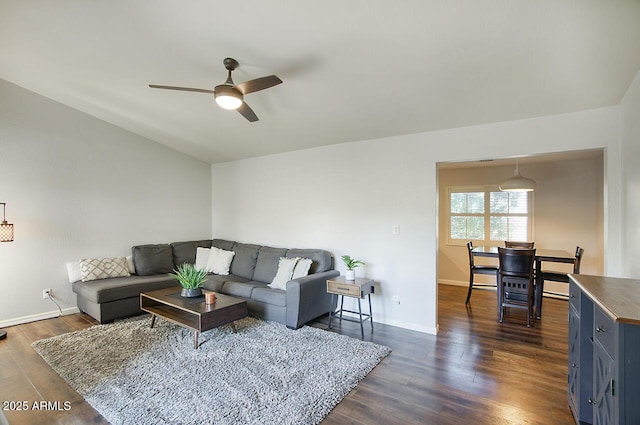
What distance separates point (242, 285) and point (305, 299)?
1020 millimetres

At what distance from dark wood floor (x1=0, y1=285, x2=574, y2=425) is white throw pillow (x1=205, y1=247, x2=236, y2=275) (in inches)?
66.0

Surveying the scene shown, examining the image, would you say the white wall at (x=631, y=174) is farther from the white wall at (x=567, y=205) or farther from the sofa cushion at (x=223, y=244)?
the sofa cushion at (x=223, y=244)

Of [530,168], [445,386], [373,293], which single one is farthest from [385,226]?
[530,168]

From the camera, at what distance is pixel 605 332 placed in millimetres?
1496

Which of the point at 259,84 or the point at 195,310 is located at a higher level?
the point at 259,84

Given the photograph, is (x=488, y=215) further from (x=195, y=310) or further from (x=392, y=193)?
(x=195, y=310)

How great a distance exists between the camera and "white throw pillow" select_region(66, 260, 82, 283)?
13.5 feet

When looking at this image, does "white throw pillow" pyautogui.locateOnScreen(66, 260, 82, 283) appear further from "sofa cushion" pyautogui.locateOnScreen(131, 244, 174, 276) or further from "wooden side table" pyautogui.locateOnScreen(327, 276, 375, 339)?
"wooden side table" pyautogui.locateOnScreen(327, 276, 375, 339)

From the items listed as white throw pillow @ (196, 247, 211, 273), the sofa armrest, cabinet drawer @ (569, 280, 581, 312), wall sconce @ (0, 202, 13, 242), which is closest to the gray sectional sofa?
the sofa armrest

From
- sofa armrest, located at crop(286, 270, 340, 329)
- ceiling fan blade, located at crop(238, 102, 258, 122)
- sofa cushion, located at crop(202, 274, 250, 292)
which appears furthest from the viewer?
sofa cushion, located at crop(202, 274, 250, 292)

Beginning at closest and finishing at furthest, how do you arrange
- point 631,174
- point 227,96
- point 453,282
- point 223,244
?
point 631,174 < point 227,96 < point 223,244 < point 453,282

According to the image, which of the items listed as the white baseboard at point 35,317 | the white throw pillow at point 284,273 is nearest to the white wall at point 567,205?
the white throw pillow at point 284,273

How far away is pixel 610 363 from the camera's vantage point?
143cm

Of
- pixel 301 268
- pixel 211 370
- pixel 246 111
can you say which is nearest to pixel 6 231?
pixel 211 370
